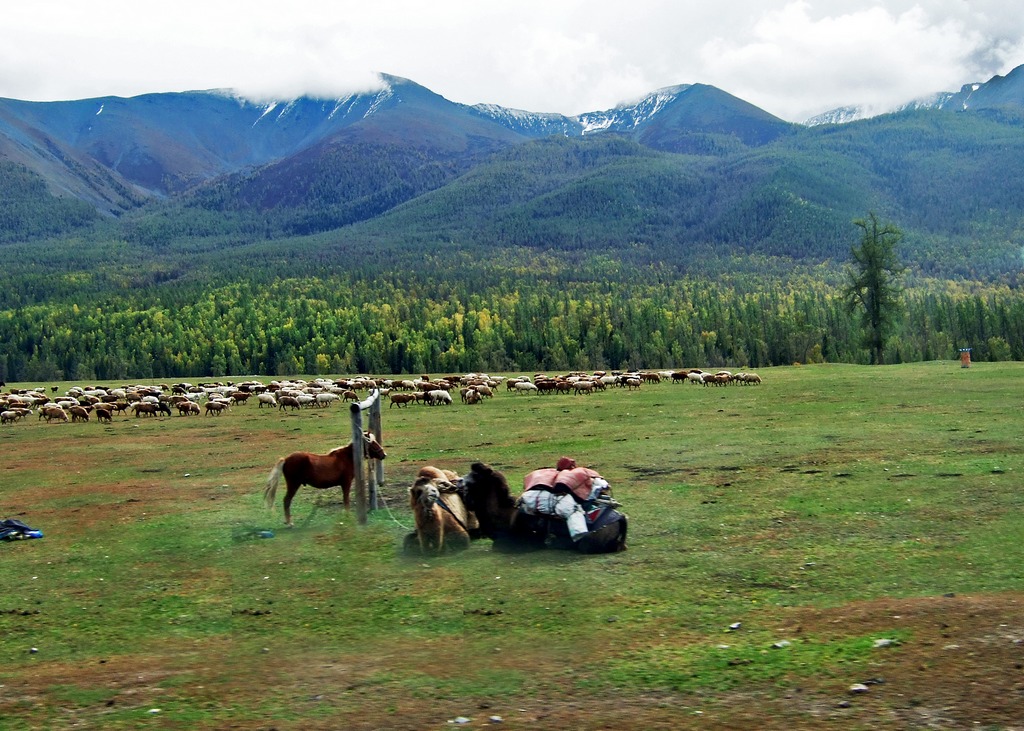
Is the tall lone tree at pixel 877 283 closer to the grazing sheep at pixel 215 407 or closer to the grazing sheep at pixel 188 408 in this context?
the grazing sheep at pixel 215 407

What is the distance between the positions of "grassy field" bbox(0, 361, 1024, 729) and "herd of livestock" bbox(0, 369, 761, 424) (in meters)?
29.4

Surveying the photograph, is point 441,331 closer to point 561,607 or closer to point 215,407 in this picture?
point 215,407

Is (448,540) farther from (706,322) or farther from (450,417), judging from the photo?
(706,322)

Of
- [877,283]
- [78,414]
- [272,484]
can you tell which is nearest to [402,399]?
[78,414]

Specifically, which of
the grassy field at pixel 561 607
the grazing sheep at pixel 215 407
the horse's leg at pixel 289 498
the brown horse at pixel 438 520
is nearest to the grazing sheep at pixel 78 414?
the grazing sheep at pixel 215 407

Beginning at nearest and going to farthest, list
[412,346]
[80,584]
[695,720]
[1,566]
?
[695,720]
[80,584]
[1,566]
[412,346]

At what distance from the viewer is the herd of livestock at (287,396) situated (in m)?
53.1

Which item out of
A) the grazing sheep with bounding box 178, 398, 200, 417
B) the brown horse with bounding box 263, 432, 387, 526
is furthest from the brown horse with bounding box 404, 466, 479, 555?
the grazing sheep with bounding box 178, 398, 200, 417

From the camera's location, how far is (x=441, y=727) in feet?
Answer: 28.2

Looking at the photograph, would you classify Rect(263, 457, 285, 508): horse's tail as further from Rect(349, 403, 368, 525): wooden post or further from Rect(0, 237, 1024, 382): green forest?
Rect(0, 237, 1024, 382): green forest

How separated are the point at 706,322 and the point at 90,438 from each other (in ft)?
317

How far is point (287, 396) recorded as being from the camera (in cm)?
5556

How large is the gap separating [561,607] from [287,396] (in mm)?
45586

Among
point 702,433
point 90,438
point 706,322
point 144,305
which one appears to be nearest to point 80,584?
point 702,433
